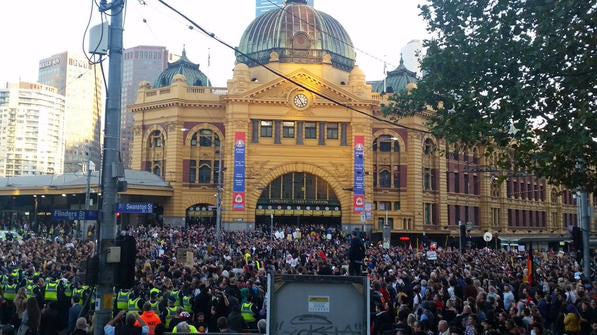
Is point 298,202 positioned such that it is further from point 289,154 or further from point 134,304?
point 134,304

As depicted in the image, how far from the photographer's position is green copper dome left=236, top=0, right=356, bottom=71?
6631cm

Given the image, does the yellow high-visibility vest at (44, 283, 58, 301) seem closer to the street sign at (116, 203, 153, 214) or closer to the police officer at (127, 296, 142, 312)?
the police officer at (127, 296, 142, 312)

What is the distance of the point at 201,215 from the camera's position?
6241 centimetres

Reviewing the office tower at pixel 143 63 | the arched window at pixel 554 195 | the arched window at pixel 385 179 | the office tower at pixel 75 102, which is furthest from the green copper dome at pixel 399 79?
the office tower at pixel 143 63

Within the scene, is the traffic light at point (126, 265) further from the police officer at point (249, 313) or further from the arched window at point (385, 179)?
the arched window at point (385, 179)

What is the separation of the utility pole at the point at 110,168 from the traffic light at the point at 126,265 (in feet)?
0.42

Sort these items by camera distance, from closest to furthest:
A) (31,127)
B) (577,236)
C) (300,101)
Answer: (577,236)
(300,101)
(31,127)

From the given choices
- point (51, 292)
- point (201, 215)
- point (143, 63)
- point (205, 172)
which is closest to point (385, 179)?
point (205, 172)

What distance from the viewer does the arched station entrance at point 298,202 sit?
61.1 meters

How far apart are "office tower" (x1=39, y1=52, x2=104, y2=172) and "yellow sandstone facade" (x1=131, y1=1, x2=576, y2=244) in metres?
42.9

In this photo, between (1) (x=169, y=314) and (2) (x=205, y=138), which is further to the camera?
(2) (x=205, y=138)

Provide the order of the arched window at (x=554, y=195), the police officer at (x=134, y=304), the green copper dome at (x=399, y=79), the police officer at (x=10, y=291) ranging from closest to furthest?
1. the police officer at (x=134, y=304)
2. the police officer at (x=10, y=291)
3. the arched window at (x=554, y=195)
4. the green copper dome at (x=399, y=79)

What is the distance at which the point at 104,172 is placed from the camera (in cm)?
1107

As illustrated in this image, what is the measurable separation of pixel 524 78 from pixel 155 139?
54.7 metres
